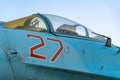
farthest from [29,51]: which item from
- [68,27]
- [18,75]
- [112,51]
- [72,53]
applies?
[112,51]

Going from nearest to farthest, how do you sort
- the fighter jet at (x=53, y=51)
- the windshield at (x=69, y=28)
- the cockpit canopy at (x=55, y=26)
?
the fighter jet at (x=53, y=51) < the cockpit canopy at (x=55, y=26) < the windshield at (x=69, y=28)

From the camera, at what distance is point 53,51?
21.4 feet

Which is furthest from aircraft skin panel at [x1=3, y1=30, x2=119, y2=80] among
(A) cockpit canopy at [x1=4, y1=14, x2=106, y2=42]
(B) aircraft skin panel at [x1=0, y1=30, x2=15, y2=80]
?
(A) cockpit canopy at [x1=4, y1=14, x2=106, y2=42]

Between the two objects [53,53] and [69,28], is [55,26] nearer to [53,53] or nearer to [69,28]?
[69,28]

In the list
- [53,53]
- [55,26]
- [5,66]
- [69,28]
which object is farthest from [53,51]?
[69,28]

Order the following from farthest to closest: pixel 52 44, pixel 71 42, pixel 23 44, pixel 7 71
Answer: pixel 71 42 → pixel 52 44 → pixel 23 44 → pixel 7 71

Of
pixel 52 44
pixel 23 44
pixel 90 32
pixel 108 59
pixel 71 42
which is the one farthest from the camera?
pixel 90 32

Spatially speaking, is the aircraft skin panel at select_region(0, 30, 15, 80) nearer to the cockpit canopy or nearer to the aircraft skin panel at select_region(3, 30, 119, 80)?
the aircraft skin panel at select_region(3, 30, 119, 80)

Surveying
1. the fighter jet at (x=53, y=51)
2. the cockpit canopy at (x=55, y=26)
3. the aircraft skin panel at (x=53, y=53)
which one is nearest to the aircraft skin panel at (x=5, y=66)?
the fighter jet at (x=53, y=51)

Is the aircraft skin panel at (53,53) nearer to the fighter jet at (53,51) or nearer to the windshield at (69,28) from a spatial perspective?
the fighter jet at (53,51)

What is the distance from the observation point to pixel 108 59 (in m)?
7.54

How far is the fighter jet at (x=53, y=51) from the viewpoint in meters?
5.87

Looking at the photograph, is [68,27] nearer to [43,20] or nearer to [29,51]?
[43,20]

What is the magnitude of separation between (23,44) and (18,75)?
25.8 inches
